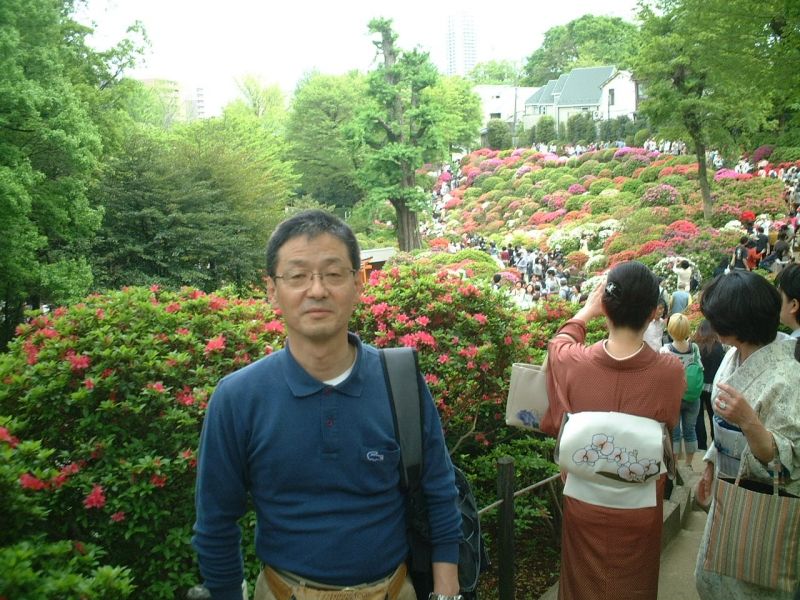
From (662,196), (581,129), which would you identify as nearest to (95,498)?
(662,196)

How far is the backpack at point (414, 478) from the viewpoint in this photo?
163 cm

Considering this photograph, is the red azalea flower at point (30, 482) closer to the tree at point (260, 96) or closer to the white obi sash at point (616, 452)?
the white obi sash at point (616, 452)

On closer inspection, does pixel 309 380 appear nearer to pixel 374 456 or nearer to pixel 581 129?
pixel 374 456

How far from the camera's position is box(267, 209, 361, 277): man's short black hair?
5.47 feet

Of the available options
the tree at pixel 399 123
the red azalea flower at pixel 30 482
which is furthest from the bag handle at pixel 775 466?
the tree at pixel 399 123

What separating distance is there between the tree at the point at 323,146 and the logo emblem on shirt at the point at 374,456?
1373 inches

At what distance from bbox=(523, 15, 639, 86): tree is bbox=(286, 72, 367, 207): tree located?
110 ft

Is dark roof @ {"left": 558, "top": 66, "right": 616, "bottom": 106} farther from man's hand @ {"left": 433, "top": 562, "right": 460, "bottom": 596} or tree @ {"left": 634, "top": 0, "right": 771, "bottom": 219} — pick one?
man's hand @ {"left": 433, "top": 562, "right": 460, "bottom": 596}

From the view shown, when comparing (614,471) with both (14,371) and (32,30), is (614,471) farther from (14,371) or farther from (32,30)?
(32,30)

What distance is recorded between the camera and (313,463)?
1548 millimetres

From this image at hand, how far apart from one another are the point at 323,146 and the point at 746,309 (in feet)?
117

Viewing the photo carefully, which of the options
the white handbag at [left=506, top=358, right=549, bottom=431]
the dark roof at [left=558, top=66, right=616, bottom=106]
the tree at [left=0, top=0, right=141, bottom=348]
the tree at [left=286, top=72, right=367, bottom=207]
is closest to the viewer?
the white handbag at [left=506, top=358, right=549, bottom=431]

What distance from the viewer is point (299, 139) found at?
121 feet

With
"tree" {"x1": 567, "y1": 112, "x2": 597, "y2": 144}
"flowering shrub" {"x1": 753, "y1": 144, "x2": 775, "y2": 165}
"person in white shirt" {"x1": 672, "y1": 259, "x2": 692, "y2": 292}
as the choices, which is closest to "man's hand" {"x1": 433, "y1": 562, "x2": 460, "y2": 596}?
"person in white shirt" {"x1": 672, "y1": 259, "x2": 692, "y2": 292}
